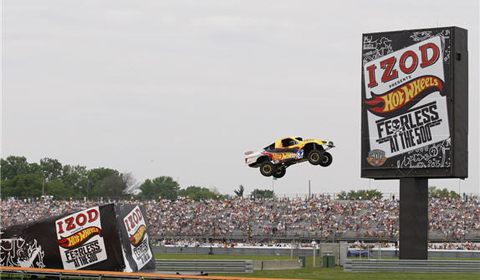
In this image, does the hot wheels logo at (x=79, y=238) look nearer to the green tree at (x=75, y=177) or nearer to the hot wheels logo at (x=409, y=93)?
the hot wheels logo at (x=409, y=93)

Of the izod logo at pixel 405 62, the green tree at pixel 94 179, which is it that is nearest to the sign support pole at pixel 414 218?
the izod logo at pixel 405 62

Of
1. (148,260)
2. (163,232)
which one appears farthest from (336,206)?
(148,260)

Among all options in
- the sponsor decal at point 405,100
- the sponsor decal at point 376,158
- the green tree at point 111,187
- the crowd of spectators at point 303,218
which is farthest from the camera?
the green tree at point 111,187

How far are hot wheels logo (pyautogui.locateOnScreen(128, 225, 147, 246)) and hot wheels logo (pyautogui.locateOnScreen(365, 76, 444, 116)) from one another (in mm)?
14036

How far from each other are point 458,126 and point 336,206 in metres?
39.5

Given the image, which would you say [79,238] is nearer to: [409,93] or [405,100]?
[405,100]

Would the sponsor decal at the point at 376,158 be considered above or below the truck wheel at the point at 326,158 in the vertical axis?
above

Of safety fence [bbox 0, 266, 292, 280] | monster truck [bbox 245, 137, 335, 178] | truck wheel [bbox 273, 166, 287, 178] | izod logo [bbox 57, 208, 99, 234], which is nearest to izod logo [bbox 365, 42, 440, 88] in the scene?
monster truck [bbox 245, 137, 335, 178]

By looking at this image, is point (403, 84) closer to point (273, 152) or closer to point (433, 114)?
point (433, 114)

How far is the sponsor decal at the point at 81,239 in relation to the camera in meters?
28.7

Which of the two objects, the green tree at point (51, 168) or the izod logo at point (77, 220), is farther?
the green tree at point (51, 168)

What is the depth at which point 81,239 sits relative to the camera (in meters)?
29.0

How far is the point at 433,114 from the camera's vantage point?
36781mm

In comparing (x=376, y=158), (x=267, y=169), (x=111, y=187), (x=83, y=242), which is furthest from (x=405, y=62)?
(x=111, y=187)
